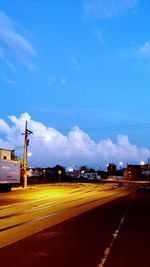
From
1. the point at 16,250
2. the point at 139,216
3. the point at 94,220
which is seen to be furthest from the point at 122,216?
the point at 16,250

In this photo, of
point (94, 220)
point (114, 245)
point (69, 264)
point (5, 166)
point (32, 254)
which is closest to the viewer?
point (69, 264)

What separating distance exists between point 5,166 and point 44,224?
31760 millimetres

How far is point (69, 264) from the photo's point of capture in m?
9.54

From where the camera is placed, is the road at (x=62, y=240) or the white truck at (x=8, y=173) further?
the white truck at (x=8, y=173)

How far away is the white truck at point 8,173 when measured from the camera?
4762 centimetres

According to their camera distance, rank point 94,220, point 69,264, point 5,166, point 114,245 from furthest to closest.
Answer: point 5,166 < point 94,220 < point 114,245 < point 69,264

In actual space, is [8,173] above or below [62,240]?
above

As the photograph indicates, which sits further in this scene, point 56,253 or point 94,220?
point 94,220

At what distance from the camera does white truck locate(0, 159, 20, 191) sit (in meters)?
47.6

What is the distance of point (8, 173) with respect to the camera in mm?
49438

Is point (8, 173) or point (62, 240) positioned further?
point (8, 173)

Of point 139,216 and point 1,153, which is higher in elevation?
point 1,153

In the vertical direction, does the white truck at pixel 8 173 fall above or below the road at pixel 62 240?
above

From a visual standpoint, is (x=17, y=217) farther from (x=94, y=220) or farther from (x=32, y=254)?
(x=32, y=254)
